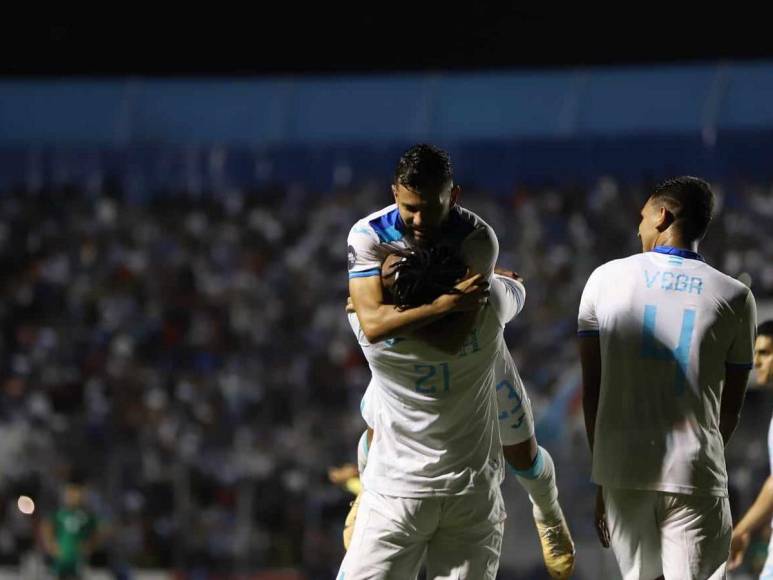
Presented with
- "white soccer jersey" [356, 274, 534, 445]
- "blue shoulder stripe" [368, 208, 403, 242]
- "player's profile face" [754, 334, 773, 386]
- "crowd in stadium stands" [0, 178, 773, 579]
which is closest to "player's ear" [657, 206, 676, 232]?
"white soccer jersey" [356, 274, 534, 445]

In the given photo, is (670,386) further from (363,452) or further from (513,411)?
(363,452)

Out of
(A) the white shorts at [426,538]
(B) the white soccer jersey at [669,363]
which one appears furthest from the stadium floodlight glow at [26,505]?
(B) the white soccer jersey at [669,363]

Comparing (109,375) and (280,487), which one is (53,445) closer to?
(109,375)

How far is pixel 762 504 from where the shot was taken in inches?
152

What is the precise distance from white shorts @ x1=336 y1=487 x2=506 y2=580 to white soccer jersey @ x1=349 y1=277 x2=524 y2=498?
3cm

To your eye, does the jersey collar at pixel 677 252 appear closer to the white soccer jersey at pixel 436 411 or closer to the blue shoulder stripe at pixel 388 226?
the white soccer jersey at pixel 436 411

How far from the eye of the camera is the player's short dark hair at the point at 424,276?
8.91ft

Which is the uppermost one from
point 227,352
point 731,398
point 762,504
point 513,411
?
point 731,398

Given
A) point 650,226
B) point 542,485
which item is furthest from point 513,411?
point 650,226

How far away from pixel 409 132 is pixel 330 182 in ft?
3.13

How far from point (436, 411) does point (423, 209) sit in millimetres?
492

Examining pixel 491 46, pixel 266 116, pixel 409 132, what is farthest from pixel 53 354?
pixel 491 46

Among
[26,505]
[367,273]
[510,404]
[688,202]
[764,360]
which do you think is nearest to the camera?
[367,273]

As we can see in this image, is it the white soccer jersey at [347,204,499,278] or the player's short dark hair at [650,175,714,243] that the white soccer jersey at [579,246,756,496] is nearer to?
→ the player's short dark hair at [650,175,714,243]
